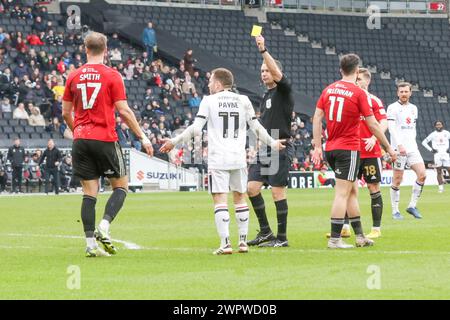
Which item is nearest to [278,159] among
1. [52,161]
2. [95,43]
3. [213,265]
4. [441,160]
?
[95,43]

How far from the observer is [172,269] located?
10.8 metres

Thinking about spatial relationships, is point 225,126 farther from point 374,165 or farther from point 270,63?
point 374,165

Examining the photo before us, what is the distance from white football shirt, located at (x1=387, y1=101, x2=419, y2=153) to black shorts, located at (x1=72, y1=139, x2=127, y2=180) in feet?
27.7

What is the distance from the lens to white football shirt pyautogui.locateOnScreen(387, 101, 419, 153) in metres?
20.0

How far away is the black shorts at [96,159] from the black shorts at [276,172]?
2.16 m

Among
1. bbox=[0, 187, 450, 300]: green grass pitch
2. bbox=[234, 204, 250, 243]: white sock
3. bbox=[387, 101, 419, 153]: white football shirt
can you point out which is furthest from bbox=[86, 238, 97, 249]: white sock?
bbox=[387, 101, 419, 153]: white football shirt

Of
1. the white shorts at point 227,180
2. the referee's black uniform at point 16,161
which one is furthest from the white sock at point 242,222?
the referee's black uniform at point 16,161

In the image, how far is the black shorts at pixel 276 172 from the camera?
1377cm

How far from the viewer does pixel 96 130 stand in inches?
490

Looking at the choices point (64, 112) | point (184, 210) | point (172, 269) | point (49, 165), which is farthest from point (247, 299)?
point (49, 165)

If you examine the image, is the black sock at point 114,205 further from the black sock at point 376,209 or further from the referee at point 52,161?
the referee at point 52,161

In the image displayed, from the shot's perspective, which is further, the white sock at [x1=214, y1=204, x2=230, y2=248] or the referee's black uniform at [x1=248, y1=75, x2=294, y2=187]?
the referee's black uniform at [x1=248, y1=75, x2=294, y2=187]

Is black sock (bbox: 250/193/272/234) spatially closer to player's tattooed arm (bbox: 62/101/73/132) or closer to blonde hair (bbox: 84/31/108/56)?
player's tattooed arm (bbox: 62/101/73/132)

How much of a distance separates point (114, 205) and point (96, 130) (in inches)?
34.9
